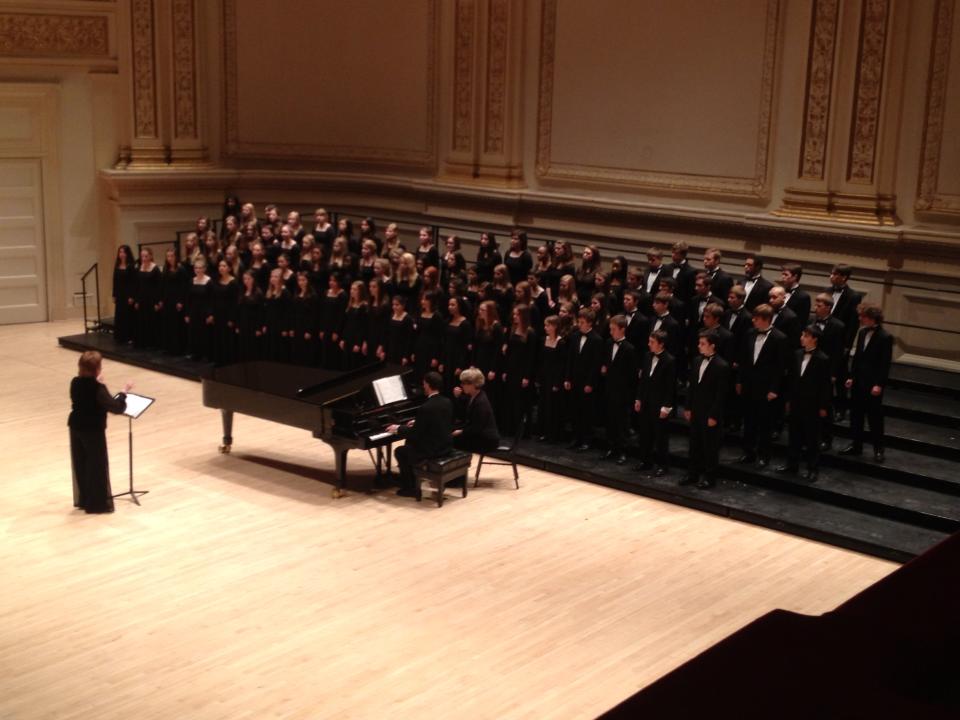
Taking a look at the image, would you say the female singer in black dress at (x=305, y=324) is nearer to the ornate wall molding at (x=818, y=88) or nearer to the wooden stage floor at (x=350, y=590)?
the wooden stage floor at (x=350, y=590)

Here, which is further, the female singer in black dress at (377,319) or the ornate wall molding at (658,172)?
the ornate wall molding at (658,172)

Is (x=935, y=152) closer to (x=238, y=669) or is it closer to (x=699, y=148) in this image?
(x=699, y=148)

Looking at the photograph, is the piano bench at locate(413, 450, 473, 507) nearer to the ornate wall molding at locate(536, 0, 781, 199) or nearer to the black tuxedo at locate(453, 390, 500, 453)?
the black tuxedo at locate(453, 390, 500, 453)

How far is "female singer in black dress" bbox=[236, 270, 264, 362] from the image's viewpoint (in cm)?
1339

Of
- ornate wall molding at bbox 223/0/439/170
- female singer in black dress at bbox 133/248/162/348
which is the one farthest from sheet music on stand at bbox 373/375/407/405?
ornate wall molding at bbox 223/0/439/170

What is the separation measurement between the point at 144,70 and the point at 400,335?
746 cm

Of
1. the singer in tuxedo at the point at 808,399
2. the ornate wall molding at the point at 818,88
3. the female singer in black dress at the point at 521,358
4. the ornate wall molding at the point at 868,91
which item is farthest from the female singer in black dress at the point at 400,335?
the ornate wall molding at the point at 868,91

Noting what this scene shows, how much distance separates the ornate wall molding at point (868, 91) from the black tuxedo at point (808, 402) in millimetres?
3448

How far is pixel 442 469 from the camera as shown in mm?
9445

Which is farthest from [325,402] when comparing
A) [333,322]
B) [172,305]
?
[172,305]

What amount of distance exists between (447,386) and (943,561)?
35.2ft

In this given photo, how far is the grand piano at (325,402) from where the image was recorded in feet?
31.4

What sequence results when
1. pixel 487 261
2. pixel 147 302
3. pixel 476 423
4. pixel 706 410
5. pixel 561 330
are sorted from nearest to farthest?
1. pixel 706 410
2. pixel 476 423
3. pixel 561 330
4. pixel 487 261
5. pixel 147 302

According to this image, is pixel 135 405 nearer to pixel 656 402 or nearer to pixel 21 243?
pixel 656 402
